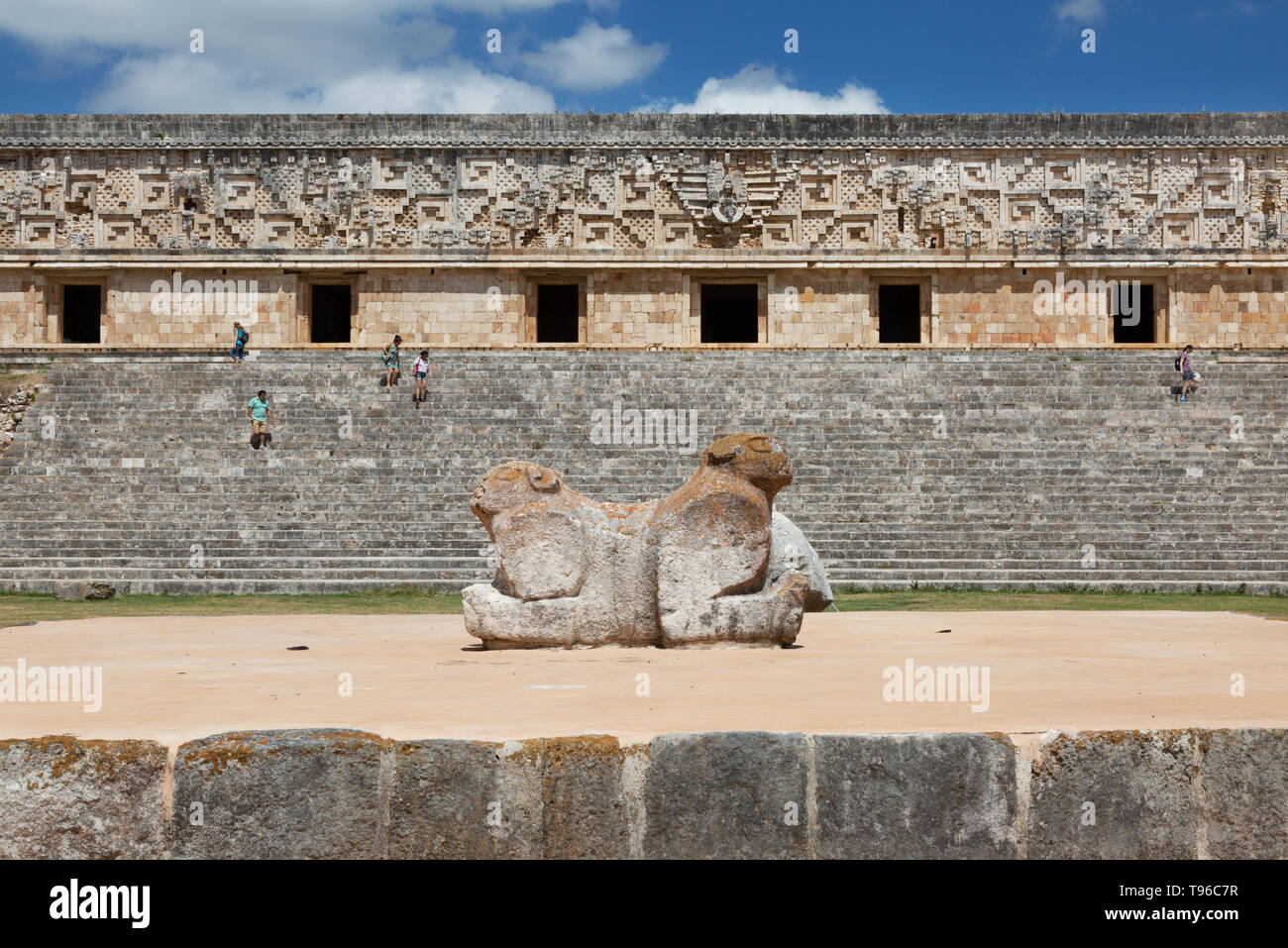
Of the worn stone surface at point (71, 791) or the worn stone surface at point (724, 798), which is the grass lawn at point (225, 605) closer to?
the worn stone surface at point (71, 791)

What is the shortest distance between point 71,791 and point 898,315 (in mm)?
26374

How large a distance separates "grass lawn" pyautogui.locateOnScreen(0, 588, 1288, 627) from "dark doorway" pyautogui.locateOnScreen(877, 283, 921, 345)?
50.9 feet

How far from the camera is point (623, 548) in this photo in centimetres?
685

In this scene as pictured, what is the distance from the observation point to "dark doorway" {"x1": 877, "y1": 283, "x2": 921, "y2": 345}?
28.3 metres

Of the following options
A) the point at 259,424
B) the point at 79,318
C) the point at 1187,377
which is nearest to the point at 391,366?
the point at 259,424

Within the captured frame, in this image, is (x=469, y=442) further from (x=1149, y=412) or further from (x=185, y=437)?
(x=1149, y=412)

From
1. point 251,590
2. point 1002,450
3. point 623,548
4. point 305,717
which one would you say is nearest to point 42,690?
point 305,717

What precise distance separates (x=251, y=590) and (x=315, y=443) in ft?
14.0

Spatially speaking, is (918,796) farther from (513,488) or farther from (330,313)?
(330,313)

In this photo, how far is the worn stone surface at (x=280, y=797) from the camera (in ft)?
11.6

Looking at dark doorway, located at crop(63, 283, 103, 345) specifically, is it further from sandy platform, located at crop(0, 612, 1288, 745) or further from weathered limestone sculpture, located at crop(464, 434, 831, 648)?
weathered limestone sculpture, located at crop(464, 434, 831, 648)

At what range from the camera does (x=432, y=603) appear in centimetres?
1209

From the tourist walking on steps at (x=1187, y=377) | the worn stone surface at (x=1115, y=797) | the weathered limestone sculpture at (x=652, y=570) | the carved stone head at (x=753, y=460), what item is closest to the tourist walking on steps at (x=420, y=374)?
the tourist walking on steps at (x=1187, y=377)

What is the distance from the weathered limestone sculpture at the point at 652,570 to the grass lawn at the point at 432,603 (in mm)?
4181
